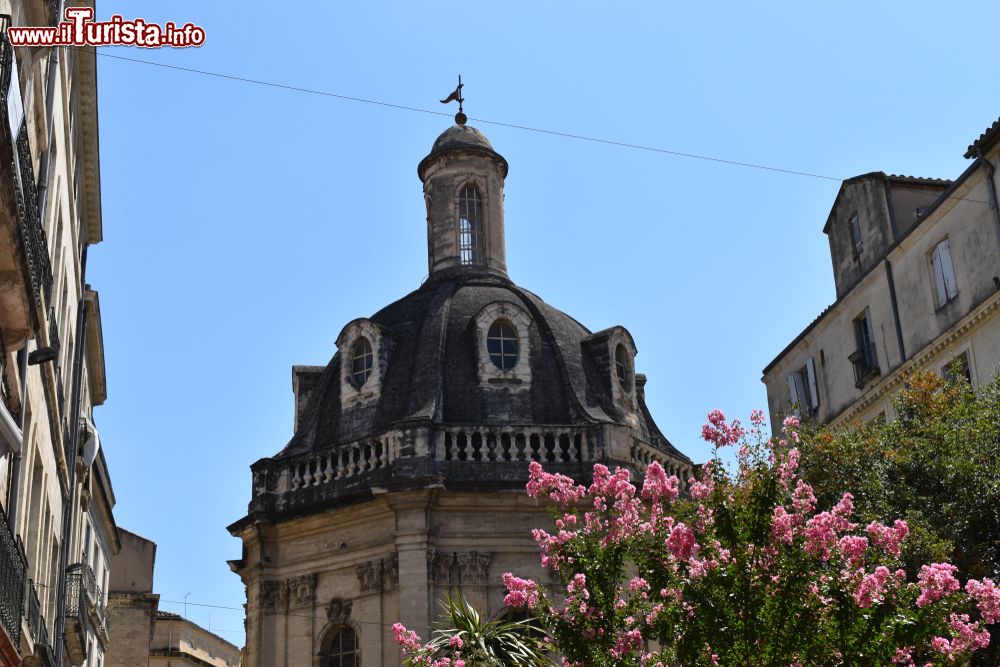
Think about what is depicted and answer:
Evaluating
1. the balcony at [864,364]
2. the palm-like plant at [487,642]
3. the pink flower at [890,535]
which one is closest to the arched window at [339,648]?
the palm-like plant at [487,642]

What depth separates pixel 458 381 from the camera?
27875mm

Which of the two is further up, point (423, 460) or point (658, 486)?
point (423, 460)

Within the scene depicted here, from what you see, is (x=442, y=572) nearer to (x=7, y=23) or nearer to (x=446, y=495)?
(x=446, y=495)

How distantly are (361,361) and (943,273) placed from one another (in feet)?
39.1

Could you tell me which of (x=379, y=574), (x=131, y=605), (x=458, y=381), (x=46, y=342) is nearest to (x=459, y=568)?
(x=379, y=574)

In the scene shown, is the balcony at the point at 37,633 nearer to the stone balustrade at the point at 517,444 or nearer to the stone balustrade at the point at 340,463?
the stone balustrade at the point at 340,463

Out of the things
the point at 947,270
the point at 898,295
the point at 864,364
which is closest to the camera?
the point at 947,270

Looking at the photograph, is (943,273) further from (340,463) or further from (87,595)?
(87,595)

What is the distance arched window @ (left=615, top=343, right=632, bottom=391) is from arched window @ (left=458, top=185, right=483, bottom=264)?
4610 millimetres

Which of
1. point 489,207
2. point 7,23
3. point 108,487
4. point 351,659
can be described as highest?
point 489,207

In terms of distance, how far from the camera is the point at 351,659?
2627 centimetres

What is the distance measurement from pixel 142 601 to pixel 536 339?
630 inches

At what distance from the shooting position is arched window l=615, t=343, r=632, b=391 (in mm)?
29469

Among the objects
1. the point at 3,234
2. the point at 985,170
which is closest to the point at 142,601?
the point at 985,170
